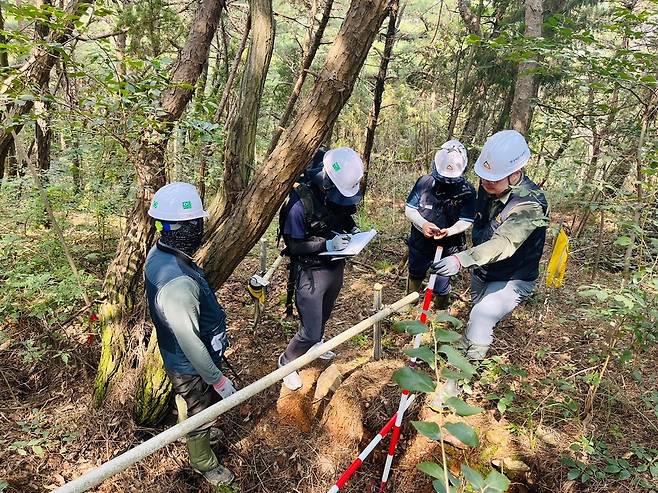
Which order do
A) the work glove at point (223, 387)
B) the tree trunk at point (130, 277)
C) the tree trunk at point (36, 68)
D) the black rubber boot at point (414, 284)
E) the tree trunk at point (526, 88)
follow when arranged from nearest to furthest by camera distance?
the work glove at point (223, 387) < the tree trunk at point (36, 68) < the tree trunk at point (130, 277) < the black rubber boot at point (414, 284) < the tree trunk at point (526, 88)

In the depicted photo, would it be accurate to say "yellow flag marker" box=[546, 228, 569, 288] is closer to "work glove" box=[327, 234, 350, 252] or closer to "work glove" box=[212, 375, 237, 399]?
"work glove" box=[327, 234, 350, 252]

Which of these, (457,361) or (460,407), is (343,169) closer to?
(457,361)

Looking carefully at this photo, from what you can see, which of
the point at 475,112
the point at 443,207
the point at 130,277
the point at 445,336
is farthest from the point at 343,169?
the point at 475,112

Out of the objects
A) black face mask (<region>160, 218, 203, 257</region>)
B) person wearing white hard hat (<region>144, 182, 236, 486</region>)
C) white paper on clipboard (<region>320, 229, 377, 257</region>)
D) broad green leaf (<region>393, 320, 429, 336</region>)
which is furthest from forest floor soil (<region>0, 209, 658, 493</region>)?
broad green leaf (<region>393, 320, 429, 336</region>)

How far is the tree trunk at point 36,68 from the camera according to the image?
285cm

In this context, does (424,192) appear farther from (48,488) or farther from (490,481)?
(48,488)

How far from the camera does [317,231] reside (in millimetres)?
3424

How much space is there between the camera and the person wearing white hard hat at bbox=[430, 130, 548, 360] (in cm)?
292

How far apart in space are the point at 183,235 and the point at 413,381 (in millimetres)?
1863

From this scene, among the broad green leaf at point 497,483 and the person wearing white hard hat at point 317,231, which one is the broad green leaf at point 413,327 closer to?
the broad green leaf at point 497,483

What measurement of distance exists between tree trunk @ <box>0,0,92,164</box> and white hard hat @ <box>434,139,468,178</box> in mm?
3158

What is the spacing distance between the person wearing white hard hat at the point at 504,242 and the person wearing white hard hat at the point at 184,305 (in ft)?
5.26

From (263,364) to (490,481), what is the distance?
3.22 meters

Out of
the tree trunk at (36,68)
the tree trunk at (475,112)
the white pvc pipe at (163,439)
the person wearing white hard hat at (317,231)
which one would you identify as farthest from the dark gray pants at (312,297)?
the tree trunk at (475,112)
